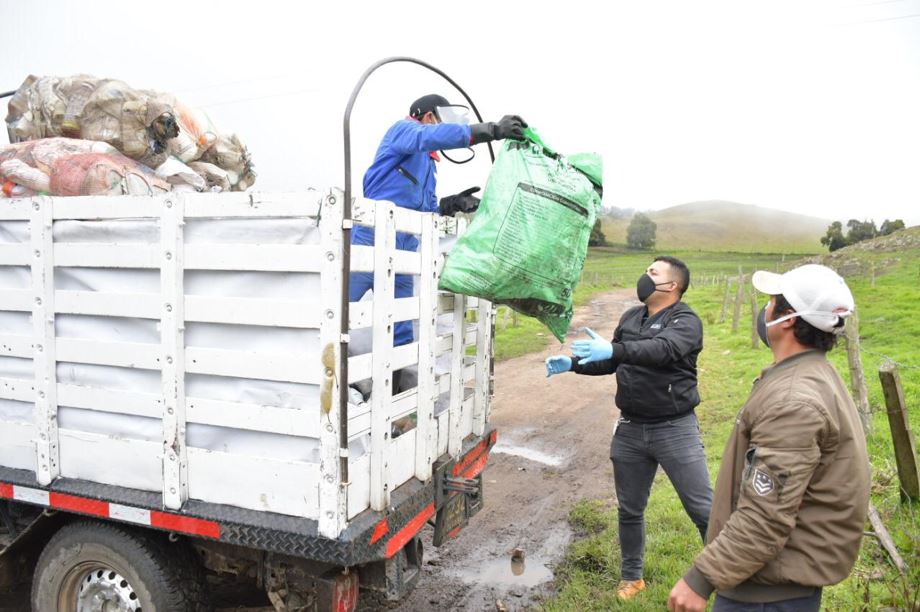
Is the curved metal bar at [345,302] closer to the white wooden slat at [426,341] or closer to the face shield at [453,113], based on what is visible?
the white wooden slat at [426,341]

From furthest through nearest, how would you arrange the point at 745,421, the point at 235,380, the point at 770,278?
1. the point at 235,380
2. the point at 770,278
3. the point at 745,421

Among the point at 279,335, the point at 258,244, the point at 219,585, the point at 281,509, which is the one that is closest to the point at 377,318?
the point at 279,335

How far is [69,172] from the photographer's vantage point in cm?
329

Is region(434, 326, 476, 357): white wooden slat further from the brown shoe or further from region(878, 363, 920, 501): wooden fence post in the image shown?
region(878, 363, 920, 501): wooden fence post

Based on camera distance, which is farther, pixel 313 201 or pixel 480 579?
pixel 480 579

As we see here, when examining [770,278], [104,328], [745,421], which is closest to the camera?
[745,421]

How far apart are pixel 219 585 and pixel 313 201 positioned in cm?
251

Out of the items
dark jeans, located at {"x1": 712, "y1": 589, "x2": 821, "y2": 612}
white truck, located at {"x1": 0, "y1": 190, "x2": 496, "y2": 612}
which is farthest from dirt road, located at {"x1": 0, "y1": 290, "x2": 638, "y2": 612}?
dark jeans, located at {"x1": 712, "y1": 589, "x2": 821, "y2": 612}

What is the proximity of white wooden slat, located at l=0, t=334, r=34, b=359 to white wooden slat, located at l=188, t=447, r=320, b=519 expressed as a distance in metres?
1.01

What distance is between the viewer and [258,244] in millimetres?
2379

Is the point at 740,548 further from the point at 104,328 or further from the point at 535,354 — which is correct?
the point at 535,354

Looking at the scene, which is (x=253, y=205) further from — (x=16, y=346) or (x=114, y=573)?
(x=114, y=573)

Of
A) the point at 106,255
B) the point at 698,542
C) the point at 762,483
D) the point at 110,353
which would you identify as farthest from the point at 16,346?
the point at 698,542

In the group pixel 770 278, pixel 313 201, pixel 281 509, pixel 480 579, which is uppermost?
pixel 313 201
